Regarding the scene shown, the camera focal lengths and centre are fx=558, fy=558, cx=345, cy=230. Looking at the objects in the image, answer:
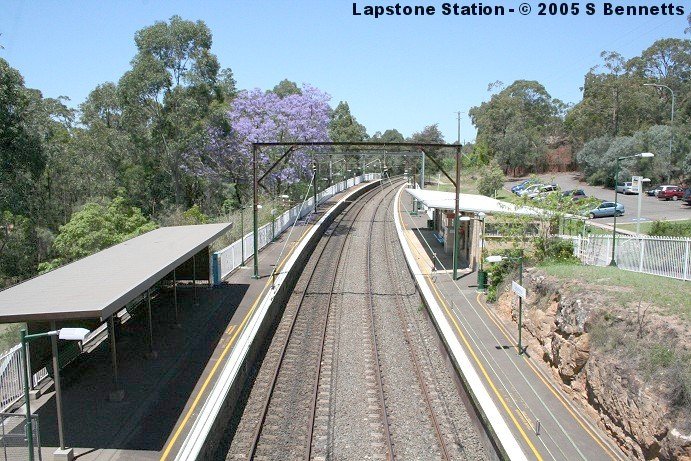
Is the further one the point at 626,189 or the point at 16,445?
the point at 626,189

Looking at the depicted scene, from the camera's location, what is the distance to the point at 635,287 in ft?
45.3

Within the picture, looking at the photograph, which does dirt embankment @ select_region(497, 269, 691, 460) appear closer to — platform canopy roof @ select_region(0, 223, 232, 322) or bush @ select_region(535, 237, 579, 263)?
bush @ select_region(535, 237, 579, 263)

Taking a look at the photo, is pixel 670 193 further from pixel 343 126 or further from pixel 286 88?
pixel 343 126

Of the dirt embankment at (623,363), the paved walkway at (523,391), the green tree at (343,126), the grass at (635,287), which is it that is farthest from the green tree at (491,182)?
the green tree at (343,126)

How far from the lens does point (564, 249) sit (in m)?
21.2

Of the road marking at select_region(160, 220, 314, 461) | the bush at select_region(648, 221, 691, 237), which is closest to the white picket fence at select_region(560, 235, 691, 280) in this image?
the bush at select_region(648, 221, 691, 237)

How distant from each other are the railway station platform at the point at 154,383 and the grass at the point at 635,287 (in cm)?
986

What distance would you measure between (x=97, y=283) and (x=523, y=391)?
10197mm

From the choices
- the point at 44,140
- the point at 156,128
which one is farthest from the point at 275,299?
the point at 156,128

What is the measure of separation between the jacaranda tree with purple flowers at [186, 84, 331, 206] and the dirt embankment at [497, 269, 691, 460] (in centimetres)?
3026

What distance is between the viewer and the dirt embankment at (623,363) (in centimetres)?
939

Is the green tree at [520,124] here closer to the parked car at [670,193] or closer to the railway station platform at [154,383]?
the parked car at [670,193]

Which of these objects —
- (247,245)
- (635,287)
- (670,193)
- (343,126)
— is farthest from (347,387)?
(343,126)

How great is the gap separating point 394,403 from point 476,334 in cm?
444
